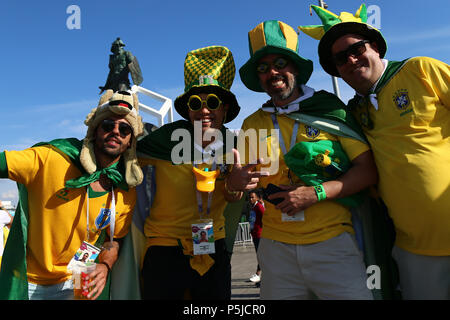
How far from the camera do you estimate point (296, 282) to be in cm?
220

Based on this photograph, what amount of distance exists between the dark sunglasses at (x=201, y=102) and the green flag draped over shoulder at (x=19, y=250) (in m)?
0.92

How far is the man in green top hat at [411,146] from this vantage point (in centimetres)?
202

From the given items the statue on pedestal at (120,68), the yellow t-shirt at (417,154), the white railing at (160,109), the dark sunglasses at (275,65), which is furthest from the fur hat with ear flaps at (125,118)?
the statue on pedestal at (120,68)

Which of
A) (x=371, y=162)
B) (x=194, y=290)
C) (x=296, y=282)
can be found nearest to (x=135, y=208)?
(x=194, y=290)

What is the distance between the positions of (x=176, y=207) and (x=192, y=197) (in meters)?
0.16

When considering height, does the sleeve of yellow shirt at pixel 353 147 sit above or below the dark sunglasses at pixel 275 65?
below

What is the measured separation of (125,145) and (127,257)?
97 centimetres

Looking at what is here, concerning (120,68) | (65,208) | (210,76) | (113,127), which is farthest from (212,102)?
(120,68)

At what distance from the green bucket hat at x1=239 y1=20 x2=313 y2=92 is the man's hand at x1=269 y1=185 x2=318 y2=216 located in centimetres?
102

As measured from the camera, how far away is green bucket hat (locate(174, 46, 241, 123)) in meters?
2.98

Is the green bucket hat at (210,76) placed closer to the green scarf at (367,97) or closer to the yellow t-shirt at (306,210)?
the yellow t-shirt at (306,210)

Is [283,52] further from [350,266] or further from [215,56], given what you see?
[350,266]

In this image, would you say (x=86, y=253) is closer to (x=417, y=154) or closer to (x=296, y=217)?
(x=296, y=217)

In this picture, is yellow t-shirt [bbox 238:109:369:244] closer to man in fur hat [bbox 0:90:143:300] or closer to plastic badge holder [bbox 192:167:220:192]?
plastic badge holder [bbox 192:167:220:192]
